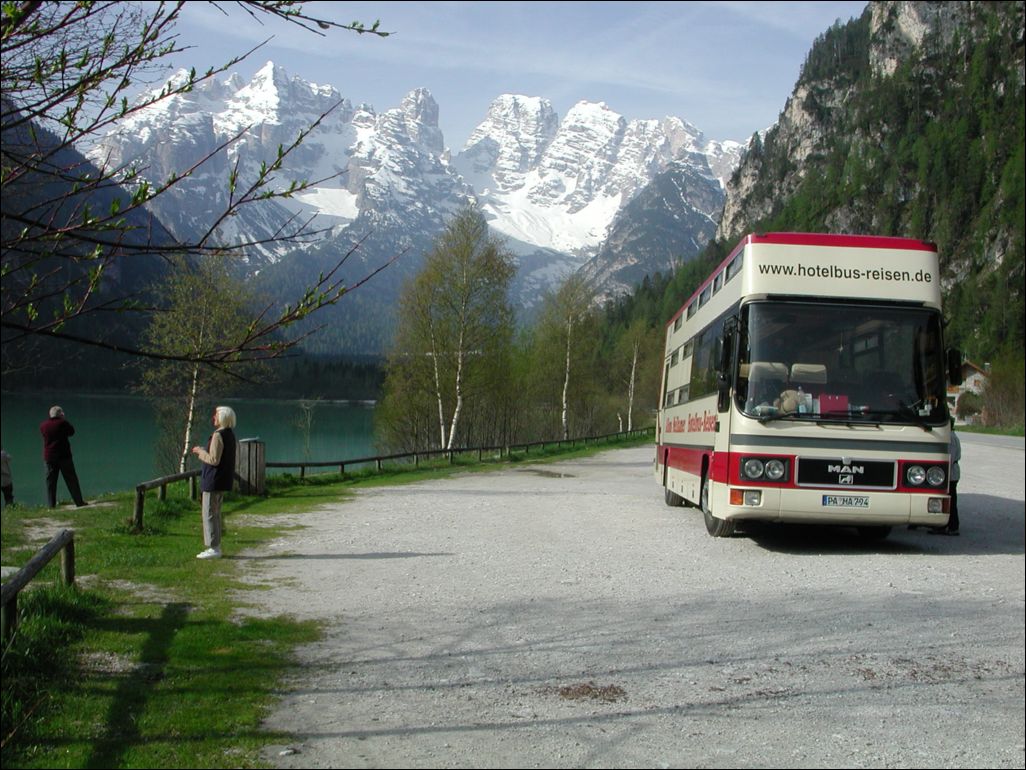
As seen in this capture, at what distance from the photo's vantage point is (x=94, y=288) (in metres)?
4.04

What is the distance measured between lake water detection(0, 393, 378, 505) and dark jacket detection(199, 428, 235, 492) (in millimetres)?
9342

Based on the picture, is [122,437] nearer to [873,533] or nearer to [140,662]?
[873,533]

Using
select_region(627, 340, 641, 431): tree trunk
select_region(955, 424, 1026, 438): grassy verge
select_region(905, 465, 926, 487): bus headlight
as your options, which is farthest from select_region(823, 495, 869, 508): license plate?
select_region(627, 340, 641, 431): tree trunk

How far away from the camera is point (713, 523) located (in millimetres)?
13391

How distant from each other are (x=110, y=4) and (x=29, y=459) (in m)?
51.6

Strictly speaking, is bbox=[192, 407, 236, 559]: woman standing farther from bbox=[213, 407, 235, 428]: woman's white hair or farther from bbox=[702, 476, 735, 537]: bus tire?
bbox=[702, 476, 735, 537]: bus tire

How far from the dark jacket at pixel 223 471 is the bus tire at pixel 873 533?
8.50m

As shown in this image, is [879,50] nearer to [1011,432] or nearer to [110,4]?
[1011,432]

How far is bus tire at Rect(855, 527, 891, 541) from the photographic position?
44.1 feet

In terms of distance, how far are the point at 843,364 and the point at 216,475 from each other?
24.3ft

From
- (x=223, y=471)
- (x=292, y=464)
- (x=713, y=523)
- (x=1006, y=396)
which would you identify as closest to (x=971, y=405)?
(x=1006, y=396)

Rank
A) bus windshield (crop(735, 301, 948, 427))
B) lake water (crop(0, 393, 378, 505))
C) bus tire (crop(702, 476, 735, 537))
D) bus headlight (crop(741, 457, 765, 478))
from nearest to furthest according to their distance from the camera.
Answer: bus windshield (crop(735, 301, 948, 427)), bus headlight (crop(741, 457, 765, 478)), bus tire (crop(702, 476, 735, 537)), lake water (crop(0, 393, 378, 505))

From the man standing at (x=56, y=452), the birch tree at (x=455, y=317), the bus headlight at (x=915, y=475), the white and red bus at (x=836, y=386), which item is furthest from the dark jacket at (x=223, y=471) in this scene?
the birch tree at (x=455, y=317)

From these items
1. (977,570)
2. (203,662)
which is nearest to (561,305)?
(977,570)
